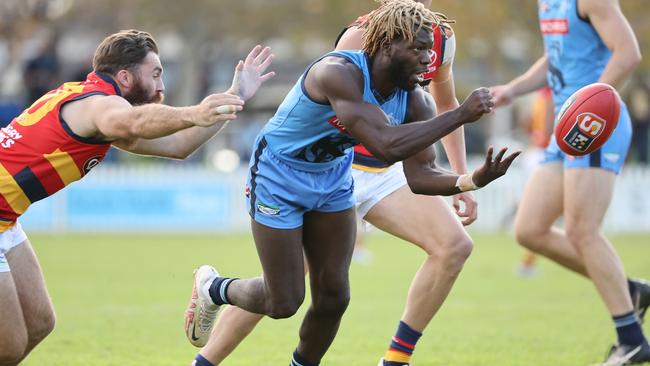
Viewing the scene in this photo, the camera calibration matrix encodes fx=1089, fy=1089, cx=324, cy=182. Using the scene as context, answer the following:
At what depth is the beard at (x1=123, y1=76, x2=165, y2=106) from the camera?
5.62 m

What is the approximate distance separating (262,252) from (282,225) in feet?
0.60

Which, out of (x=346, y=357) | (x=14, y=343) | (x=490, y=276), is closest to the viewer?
(x=14, y=343)

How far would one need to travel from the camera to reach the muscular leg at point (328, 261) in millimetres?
5770

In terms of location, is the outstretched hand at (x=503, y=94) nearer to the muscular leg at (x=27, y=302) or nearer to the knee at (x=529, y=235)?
the knee at (x=529, y=235)

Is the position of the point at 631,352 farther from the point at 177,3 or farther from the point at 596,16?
the point at 177,3

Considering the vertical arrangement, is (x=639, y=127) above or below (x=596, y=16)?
below

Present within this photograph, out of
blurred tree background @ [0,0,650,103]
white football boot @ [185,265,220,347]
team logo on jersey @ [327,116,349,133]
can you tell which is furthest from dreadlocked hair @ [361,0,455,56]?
blurred tree background @ [0,0,650,103]

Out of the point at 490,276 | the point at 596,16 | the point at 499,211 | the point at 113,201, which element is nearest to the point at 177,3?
the point at 113,201

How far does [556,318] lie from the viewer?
9.55m

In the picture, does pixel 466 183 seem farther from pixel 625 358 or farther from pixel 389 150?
pixel 625 358

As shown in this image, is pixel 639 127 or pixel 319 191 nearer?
pixel 319 191

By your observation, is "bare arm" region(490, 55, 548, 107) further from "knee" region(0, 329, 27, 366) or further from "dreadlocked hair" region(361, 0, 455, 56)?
"knee" region(0, 329, 27, 366)

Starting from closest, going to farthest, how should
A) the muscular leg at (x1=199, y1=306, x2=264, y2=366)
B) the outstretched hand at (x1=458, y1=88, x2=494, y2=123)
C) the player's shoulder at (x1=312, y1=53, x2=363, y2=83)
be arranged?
1. the outstretched hand at (x1=458, y1=88, x2=494, y2=123)
2. the player's shoulder at (x1=312, y1=53, x2=363, y2=83)
3. the muscular leg at (x1=199, y1=306, x2=264, y2=366)

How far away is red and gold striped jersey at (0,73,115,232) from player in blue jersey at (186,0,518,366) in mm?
894
